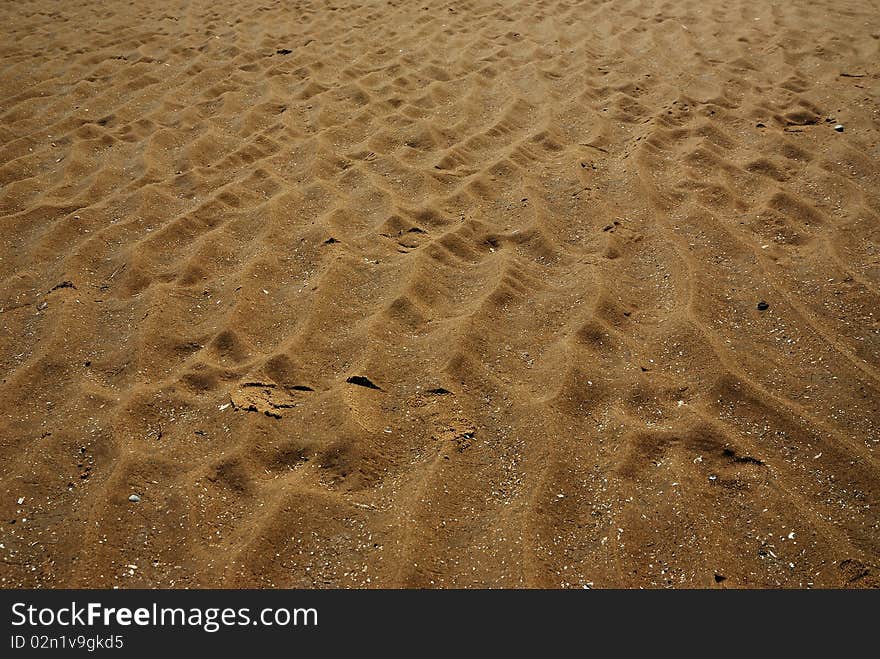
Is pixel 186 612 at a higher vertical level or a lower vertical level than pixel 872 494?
higher

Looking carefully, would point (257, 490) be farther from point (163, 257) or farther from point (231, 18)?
point (231, 18)

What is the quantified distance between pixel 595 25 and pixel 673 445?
423 centimetres

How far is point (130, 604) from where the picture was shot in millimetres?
1608

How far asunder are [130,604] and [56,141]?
10.5 feet

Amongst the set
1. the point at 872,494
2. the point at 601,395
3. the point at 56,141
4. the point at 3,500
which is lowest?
the point at 872,494

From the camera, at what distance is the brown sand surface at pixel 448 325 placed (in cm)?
173

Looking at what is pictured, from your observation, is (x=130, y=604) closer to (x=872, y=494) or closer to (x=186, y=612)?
(x=186, y=612)

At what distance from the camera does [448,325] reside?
235 cm

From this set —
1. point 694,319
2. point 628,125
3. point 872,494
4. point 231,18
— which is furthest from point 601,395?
point 231,18

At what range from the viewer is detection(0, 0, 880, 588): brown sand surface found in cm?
173

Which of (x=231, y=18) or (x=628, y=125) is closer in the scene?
(x=628, y=125)

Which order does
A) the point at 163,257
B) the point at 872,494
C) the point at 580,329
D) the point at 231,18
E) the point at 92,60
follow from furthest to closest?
the point at 231,18, the point at 92,60, the point at 163,257, the point at 580,329, the point at 872,494

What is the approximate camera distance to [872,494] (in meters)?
1.78

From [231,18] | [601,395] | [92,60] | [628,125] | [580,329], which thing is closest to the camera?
[601,395]
